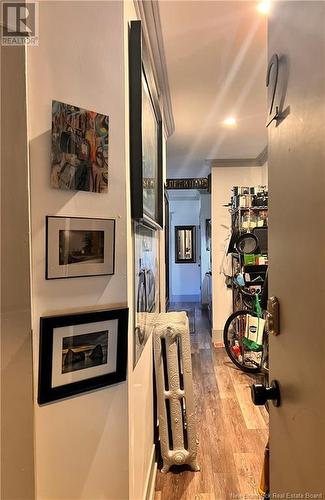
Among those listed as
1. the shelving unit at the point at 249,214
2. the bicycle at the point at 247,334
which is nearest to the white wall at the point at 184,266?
the shelving unit at the point at 249,214

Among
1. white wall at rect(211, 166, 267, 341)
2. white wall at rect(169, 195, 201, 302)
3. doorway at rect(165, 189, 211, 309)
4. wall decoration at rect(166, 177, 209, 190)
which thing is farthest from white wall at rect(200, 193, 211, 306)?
white wall at rect(211, 166, 267, 341)

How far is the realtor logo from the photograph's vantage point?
3.25ft

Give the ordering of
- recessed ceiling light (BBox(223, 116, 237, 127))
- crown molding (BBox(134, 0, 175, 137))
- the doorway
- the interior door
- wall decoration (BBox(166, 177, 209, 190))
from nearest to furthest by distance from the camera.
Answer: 1. the interior door
2. crown molding (BBox(134, 0, 175, 137))
3. recessed ceiling light (BBox(223, 116, 237, 127))
4. wall decoration (BBox(166, 177, 209, 190))
5. the doorway

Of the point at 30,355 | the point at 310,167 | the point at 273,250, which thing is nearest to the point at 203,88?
the point at 273,250

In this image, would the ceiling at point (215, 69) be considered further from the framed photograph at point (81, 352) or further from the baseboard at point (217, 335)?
the baseboard at point (217, 335)

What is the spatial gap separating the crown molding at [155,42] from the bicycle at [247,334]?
2285 millimetres

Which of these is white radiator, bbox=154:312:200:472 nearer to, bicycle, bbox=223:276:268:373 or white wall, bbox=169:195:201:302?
bicycle, bbox=223:276:268:373

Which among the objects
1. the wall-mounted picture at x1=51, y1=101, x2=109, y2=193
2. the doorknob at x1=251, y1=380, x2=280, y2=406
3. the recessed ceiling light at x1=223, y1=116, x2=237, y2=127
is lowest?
the doorknob at x1=251, y1=380, x2=280, y2=406

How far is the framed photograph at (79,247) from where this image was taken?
1.10m

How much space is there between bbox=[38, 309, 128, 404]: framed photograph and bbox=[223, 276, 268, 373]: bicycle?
2.64 metres

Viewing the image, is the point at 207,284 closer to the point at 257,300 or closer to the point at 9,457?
the point at 257,300

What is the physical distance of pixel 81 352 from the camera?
1175mm

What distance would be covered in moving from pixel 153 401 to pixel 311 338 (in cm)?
175

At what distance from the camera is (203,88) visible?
2.71 meters
